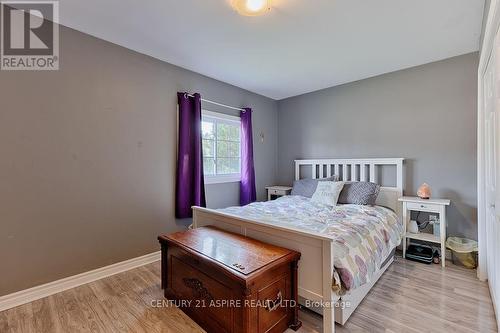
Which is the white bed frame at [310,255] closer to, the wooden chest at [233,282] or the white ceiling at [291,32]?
the wooden chest at [233,282]

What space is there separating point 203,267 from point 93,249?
4.96 ft

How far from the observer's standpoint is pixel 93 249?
2422 millimetres

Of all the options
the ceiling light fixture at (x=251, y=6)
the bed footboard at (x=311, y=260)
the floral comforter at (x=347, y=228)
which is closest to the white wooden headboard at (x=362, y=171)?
the floral comforter at (x=347, y=228)

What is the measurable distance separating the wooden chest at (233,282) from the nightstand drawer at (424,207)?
79.0 inches

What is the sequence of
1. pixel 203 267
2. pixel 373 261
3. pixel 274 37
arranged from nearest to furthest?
1. pixel 203 267
2. pixel 373 261
3. pixel 274 37

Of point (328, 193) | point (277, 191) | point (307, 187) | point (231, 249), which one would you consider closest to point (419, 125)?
point (328, 193)

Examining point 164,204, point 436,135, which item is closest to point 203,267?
point 164,204

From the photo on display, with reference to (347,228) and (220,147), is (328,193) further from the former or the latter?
(220,147)

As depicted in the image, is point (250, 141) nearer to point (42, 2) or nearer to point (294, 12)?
point (294, 12)

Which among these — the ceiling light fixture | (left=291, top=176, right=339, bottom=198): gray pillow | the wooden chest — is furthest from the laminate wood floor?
the ceiling light fixture

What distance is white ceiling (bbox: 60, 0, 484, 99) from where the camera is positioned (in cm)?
196

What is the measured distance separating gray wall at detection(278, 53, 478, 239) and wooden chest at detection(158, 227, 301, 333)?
7.97 ft

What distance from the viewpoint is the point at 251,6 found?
71.2 inches

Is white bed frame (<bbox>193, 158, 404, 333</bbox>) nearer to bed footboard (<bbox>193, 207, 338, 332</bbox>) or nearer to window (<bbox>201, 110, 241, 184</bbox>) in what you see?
bed footboard (<bbox>193, 207, 338, 332</bbox>)
